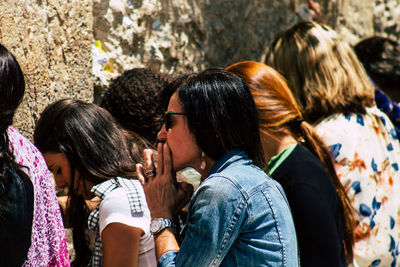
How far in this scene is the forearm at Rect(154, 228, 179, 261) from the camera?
1.71m

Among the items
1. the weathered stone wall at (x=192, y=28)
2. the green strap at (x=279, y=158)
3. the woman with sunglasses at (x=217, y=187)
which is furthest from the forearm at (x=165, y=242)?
the weathered stone wall at (x=192, y=28)

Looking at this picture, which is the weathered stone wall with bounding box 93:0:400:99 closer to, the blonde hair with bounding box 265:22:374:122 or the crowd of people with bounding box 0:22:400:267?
the crowd of people with bounding box 0:22:400:267

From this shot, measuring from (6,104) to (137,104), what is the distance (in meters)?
1.07

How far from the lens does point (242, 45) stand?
3.78m

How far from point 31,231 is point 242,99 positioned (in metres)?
0.74

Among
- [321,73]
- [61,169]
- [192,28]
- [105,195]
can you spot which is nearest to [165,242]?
[105,195]

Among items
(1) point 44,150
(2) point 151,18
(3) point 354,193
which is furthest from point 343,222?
(2) point 151,18

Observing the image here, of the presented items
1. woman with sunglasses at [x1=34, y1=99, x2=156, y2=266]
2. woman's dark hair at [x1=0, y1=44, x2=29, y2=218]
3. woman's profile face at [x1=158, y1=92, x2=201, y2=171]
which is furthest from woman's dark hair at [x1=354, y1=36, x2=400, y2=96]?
woman's dark hair at [x1=0, y1=44, x2=29, y2=218]

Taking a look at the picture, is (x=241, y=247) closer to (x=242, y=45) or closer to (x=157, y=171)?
(x=157, y=171)

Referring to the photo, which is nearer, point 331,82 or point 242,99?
point 242,99

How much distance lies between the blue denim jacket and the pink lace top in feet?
1.28

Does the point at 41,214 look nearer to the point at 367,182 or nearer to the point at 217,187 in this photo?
the point at 217,187

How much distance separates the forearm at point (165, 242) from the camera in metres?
1.71

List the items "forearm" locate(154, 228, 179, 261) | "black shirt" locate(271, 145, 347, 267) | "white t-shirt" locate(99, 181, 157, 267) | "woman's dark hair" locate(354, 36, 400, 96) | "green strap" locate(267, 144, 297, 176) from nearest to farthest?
1. "forearm" locate(154, 228, 179, 261)
2. "white t-shirt" locate(99, 181, 157, 267)
3. "black shirt" locate(271, 145, 347, 267)
4. "green strap" locate(267, 144, 297, 176)
5. "woman's dark hair" locate(354, 36, 400, 96)
